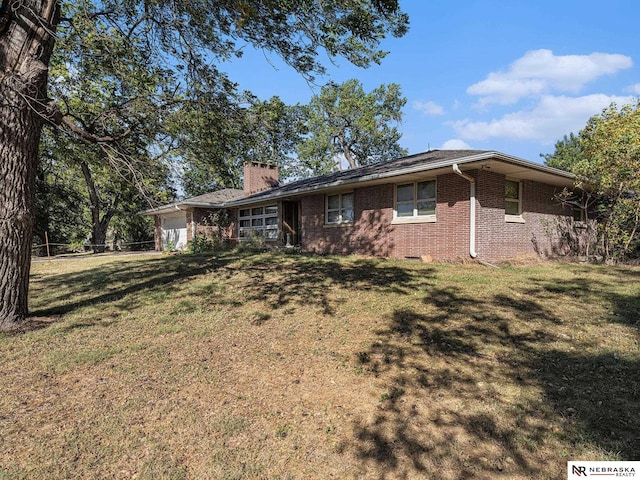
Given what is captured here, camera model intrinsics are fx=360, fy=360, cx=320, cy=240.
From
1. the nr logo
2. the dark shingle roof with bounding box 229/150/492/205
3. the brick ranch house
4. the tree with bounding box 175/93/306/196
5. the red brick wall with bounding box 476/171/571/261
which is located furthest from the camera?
the dark shingle roof with bounding box 229/150/492/205

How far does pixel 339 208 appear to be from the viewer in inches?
556

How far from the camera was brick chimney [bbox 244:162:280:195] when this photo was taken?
73.1 ft

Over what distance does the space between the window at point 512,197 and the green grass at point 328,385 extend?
482 cm

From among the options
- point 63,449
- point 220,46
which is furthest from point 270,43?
point 63,449

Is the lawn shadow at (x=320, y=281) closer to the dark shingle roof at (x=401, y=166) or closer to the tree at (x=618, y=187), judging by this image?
the dark shingle roof at (x=401, y=166)

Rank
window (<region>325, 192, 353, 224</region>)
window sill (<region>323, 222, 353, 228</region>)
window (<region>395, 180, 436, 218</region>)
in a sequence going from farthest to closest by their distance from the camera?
window (<region>325, 192, 353, 224</region>), window sill (<region>323, 222, 353, 228</region>), window (<region>395, 180, 436, 218</region>)

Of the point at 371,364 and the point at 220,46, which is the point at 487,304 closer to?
the point at 371,364

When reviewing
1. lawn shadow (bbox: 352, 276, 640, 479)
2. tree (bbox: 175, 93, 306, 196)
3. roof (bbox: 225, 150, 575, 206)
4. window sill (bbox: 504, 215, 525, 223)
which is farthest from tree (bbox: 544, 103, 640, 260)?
tree (bbox: 175, 93, 306, 196)

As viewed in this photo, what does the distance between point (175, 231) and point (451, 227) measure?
1948 centimetres

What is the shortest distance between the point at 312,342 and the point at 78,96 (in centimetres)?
878

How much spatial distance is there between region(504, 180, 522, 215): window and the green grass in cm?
482

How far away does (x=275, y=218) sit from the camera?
59.9 feet

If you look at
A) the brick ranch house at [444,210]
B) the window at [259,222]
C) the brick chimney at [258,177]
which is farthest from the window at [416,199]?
the brick chimney at [258,177]

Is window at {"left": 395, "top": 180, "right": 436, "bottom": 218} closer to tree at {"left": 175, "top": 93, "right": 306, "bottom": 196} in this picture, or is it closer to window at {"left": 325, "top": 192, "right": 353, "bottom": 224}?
window at {"left": 325, "top": 192, "right": 353, "bottom": 224}
